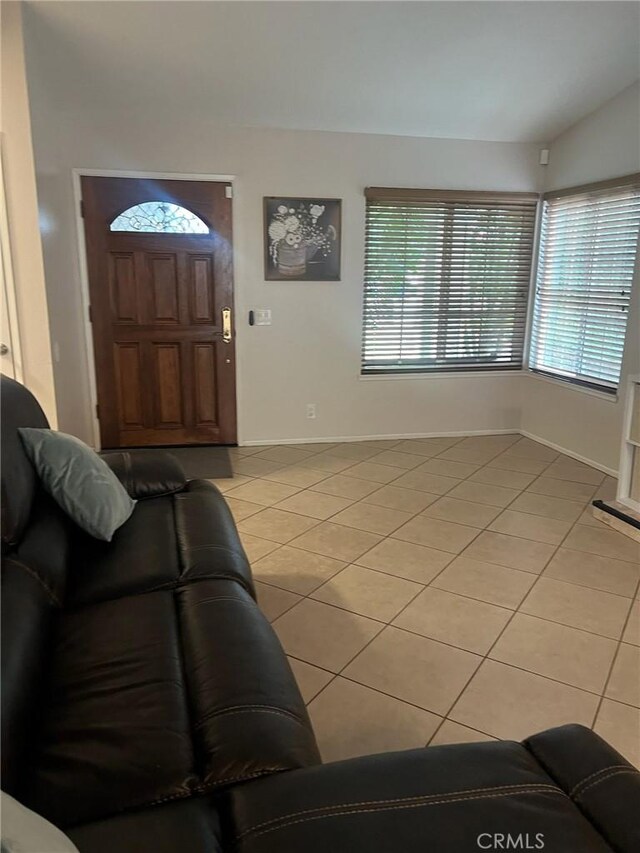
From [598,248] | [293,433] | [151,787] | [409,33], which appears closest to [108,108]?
[409,33]

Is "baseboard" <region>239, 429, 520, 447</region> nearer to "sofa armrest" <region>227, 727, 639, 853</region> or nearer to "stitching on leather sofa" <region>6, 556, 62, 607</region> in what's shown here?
"stitching on leather sofa" <region>6, 556, 62, 607</region>

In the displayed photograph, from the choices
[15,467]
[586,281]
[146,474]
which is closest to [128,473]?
[146,474]

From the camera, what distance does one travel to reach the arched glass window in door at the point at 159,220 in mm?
4492

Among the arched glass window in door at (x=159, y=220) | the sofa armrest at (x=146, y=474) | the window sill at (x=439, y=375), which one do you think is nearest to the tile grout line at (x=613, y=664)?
the sofa armrest at (x=146, y=474)

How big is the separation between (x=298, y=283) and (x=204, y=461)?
159 centimetres

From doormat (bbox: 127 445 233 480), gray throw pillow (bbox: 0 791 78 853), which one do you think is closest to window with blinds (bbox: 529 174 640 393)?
doormat (bbox: 127 445 233 480)

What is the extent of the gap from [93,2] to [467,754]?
376 cm

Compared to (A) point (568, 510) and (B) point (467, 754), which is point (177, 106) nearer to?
(A) point (568, 510)

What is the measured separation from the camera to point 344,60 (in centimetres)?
371

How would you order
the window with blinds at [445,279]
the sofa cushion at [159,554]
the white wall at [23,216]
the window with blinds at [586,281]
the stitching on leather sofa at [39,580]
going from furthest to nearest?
the window with blinds at [445,279] → the window with blinds at [586,281] → the white wall at [23,216] → the sofa cushion at [159,554] → the stitching on leather sofa at [39,580]

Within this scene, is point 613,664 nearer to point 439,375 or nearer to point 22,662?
point 22,662

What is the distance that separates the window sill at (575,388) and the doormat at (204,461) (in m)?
2.73

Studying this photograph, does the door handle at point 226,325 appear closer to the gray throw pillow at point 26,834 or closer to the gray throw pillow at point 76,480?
the gray throw pillow at point 76,480

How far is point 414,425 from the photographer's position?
5340 millimetres
